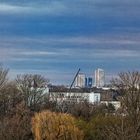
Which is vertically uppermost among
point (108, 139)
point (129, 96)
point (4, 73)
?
point (4, 73)

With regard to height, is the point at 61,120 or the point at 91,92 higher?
the point at 91,92

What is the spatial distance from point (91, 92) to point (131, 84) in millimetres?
115129

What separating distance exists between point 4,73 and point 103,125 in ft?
136

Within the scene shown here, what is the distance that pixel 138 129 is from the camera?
59.1m

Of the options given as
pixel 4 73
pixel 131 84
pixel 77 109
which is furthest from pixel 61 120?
pixel 4 73

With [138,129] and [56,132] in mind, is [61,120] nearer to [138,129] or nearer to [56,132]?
[56,132]

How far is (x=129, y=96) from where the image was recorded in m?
64.6

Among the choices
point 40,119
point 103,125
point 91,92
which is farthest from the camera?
point 91,92

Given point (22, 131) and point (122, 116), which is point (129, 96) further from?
point (22, 131)

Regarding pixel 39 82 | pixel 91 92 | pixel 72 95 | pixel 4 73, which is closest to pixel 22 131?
pixel 4 73

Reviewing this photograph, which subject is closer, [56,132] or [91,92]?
[56,132]

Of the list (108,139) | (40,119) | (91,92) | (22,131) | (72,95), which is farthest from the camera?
(91,92)

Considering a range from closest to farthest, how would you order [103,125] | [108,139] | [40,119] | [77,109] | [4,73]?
1. [108,139]
2. [40,119]
3. [103,125]
4. [77,109]
5. [4,73]

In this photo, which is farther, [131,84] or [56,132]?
[131,84]
